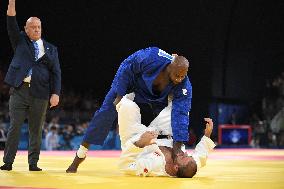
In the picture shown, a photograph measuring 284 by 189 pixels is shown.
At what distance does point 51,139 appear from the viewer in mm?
12234

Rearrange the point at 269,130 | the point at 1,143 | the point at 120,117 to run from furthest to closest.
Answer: the point at 269,130 → the point at 1,143 → the point at 120,117

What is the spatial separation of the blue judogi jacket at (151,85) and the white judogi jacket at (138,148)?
3.3 inches

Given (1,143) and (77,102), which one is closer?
(1,143)

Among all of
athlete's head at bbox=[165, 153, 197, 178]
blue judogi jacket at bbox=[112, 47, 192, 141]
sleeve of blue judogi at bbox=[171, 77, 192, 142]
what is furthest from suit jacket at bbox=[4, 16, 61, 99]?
athlete's head at bbox=[165, 153, 197, 178]

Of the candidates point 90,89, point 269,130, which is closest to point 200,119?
point 269,130

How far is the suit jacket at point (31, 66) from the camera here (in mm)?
4941

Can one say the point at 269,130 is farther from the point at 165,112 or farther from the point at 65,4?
the point at 165,112

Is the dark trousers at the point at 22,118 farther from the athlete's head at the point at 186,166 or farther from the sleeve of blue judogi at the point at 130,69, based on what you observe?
the athlete's head at the point at 186,166

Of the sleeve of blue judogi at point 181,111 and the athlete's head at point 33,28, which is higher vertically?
the athlete's head at point 33,28

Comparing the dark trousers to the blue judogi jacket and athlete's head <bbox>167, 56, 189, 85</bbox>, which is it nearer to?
the blue judogi jacket

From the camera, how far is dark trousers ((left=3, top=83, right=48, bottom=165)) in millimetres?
4969

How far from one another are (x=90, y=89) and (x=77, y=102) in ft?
4.23

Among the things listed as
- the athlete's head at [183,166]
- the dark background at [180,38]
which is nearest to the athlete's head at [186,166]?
the athlete's head at [183,166]

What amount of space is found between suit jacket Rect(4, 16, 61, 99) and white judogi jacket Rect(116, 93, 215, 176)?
2.87 ft
